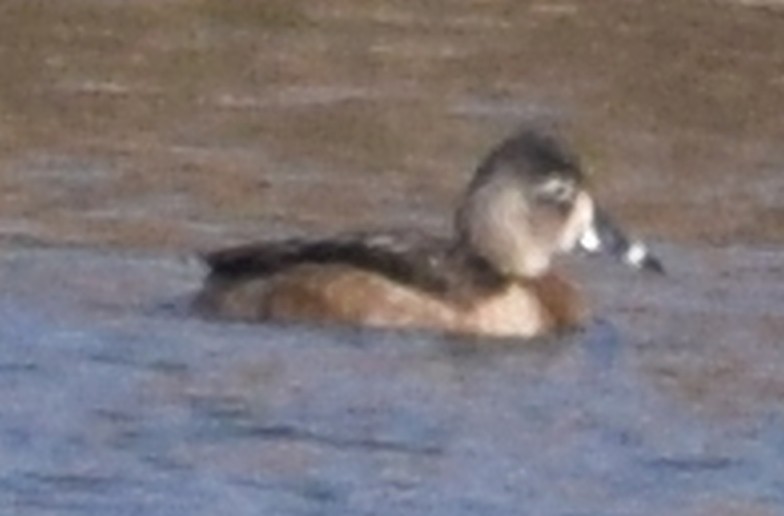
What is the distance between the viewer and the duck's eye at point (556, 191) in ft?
44.7

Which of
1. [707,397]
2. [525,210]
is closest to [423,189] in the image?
[525,210]

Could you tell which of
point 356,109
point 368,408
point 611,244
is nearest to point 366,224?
point 611,244

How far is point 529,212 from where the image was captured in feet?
44.9

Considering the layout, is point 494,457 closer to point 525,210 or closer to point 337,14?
point 525,210

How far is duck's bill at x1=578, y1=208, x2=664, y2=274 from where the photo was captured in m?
13.7

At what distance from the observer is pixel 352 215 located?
15.0m

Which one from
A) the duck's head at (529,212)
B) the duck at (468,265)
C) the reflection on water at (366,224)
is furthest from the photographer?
the duck's head at (529,212)

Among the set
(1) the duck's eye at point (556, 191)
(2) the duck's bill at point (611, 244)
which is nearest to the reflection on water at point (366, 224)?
(2) the duck's bill at point (611, 244)

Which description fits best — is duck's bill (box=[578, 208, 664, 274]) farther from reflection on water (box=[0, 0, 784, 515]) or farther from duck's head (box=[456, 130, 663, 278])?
reflection on water (box=[0, 0, 784, 515])

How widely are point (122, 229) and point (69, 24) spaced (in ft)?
14.5

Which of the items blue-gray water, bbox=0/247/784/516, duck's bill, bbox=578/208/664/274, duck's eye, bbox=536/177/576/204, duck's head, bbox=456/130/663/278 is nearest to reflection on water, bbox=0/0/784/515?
blue-gray water, bbox=0/247/784/516

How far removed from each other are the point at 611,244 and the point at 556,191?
24 centimetres

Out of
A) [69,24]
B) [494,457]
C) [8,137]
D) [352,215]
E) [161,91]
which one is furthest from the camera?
[69,24]

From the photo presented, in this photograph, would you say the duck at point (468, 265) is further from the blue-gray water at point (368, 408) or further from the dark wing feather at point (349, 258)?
the blue-gray water at point (368, 408)
